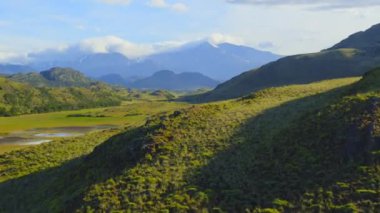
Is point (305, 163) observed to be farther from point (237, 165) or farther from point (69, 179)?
point (69, 179)

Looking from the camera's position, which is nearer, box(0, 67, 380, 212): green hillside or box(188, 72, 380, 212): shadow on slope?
box(188, 72, 380, 212): shadow on slope

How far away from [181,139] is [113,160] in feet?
24.1

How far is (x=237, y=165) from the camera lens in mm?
43531

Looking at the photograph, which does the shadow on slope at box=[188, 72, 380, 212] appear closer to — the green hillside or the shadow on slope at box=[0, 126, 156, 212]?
the green hillside

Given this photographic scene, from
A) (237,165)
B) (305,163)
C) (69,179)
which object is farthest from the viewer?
(69,179)

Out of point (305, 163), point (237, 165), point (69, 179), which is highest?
point (305, 163)

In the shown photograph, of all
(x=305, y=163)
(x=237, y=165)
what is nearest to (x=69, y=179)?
(x=237, y=165)

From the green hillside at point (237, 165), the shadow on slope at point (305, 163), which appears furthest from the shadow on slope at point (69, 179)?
the shadow on slope at point (305, 163)

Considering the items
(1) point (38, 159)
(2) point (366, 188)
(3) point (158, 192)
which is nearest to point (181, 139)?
(3) point (158, 192)

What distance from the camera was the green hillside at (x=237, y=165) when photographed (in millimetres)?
38031

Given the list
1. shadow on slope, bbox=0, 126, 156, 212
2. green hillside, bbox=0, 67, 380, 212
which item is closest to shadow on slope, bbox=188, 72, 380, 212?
green hillside, bbox=0, 67, 380, 212

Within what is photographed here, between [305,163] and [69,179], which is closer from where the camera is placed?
[305,163]

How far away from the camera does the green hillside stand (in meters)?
38.0

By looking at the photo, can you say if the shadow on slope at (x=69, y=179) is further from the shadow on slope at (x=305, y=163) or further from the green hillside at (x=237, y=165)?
the shadow on slope at (x=305, y=163)
